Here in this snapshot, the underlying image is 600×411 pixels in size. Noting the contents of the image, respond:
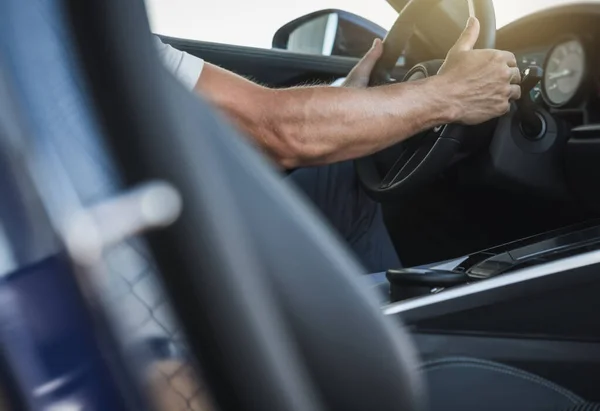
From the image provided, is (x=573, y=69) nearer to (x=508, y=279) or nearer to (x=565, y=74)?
(x=565, y=74)

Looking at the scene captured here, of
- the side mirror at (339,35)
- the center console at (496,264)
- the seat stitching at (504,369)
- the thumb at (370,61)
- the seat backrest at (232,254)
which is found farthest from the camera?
the side mirror at (339,35)

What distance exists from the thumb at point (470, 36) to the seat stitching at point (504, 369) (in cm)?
63

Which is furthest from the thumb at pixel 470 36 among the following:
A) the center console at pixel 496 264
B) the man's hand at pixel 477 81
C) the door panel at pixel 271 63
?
the door panel at pixel 271 63

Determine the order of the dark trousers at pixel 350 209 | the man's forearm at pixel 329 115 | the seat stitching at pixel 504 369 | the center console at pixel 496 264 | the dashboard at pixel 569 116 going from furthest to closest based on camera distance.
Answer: the dark trousers at pixel 350 209, the dashboard at pixel 569 116, the man's forearm at pixel 329 115, the center console at pixel 496 264, the seat stitching at pixel 504 369

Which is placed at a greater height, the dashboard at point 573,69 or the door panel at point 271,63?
the door panel at point 271,63

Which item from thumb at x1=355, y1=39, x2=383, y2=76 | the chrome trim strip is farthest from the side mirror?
the chrome trim strip

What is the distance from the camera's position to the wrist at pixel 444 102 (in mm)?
1443

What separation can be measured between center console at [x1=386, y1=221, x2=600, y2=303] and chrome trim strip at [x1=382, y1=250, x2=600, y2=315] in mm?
64

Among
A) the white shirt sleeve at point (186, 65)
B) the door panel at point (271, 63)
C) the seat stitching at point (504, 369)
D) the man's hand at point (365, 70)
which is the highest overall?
the door panel at point (271, 63)

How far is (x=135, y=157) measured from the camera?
0.38 meters

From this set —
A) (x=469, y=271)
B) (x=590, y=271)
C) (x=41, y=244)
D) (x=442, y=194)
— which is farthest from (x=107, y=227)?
(x=442, y=194)

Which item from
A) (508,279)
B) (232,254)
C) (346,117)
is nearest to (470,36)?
(346,117)

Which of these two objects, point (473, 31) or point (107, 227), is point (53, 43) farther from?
point (473, 31)

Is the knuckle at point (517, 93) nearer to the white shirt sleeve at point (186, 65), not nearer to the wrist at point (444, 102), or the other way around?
the wrist at point (444, 102)
